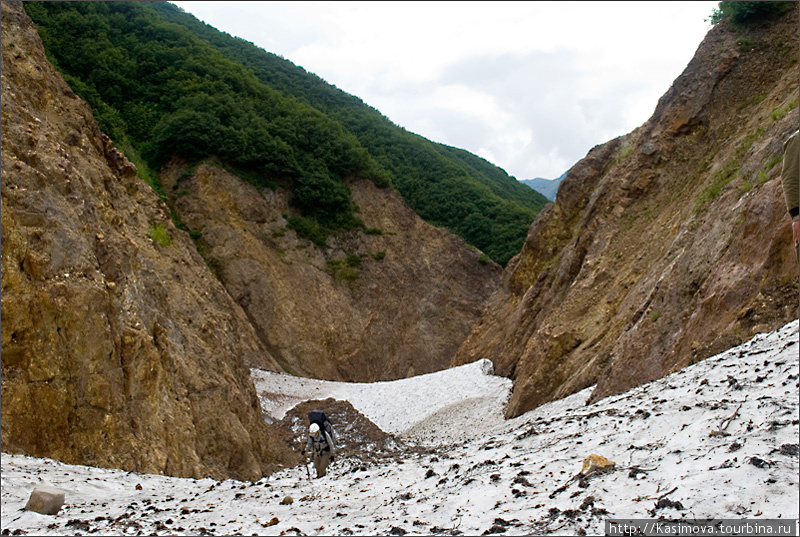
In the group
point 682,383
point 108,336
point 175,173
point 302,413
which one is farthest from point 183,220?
point 682,383

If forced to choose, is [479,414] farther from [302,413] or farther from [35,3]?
[35,3]

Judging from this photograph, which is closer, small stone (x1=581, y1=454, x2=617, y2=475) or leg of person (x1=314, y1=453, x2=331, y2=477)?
small stone (x1=581, y1=454, x2=617, y2=475)

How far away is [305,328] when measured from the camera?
29578mm

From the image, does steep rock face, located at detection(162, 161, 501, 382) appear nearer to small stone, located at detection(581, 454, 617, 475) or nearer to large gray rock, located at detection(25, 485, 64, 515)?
large gray rock, located at detection(25, 485, 64, 515)

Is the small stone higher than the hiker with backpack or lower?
lower

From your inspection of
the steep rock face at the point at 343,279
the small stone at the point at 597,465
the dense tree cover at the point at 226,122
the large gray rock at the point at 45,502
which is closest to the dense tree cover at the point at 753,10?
the small stone at the point at 597,465

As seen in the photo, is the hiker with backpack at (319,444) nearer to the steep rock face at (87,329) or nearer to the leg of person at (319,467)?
the leg of person at (319,467)

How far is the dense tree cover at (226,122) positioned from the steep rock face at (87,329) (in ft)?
65.1

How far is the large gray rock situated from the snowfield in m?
0.07

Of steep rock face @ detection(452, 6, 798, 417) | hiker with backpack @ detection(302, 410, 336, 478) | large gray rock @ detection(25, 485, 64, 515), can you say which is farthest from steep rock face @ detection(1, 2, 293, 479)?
steep rock face @ detection(452, 6, 798, 417)

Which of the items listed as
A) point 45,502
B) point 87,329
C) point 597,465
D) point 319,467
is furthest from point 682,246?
point 45,502

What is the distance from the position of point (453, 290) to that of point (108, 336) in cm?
2997

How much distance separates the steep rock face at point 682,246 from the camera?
7438mm

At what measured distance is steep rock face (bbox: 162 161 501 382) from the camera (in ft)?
95.8
